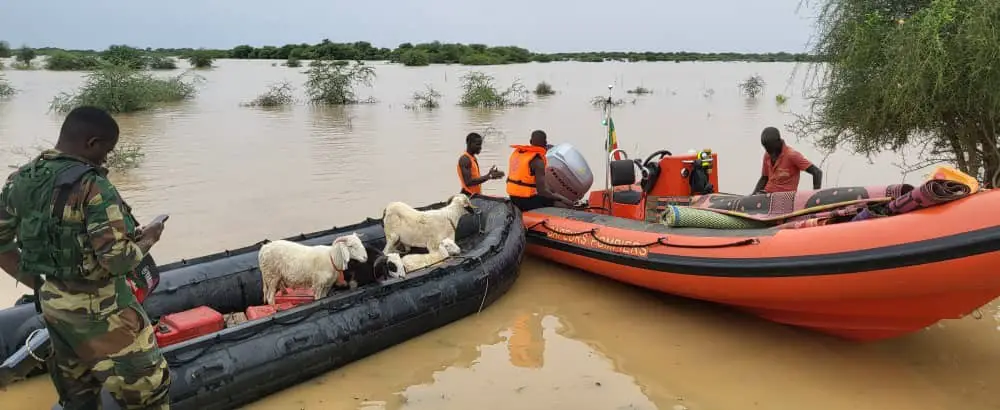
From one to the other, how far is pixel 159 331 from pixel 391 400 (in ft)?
4.53

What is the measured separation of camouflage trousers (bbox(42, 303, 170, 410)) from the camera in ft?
8.43

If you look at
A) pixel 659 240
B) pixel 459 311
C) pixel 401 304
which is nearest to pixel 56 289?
pixel 401 304

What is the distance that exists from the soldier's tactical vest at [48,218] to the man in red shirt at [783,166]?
484 cm

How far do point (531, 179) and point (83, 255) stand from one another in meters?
4.49

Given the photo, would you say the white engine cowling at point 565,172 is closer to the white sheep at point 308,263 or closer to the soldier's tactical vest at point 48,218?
the white sheep at point 308,263

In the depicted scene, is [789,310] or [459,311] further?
[459,311]

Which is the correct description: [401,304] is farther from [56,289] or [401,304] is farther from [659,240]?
[56,289]

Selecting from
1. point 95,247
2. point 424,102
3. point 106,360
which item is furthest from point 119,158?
point 424,102

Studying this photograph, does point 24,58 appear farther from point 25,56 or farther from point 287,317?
point 287,317

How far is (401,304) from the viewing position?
454 centimetres

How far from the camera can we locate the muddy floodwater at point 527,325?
13.3ft

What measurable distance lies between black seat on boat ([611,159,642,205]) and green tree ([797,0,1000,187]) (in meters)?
2.37

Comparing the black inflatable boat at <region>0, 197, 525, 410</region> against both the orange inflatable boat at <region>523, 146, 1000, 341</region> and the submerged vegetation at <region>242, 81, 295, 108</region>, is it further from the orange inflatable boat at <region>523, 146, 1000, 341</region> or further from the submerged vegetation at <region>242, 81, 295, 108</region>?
the submerged vegetation at <region>242, 81, 295, 108</region>

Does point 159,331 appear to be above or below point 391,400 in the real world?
above
